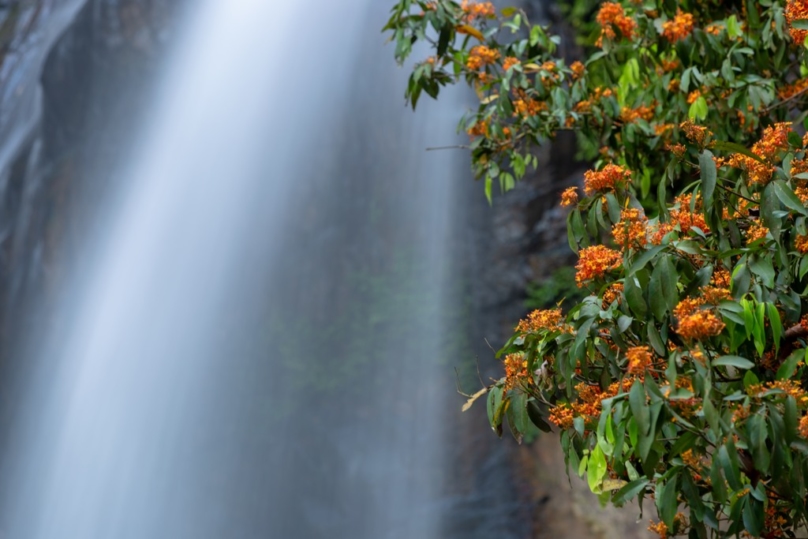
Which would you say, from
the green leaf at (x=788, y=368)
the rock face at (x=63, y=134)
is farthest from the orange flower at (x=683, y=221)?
the rock face at (x=63, y=134)

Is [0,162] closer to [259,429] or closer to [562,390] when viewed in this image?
[259,429]

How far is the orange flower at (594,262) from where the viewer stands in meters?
1.84

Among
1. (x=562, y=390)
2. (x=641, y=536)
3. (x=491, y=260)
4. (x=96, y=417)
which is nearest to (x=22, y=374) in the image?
(x=96, y=417)

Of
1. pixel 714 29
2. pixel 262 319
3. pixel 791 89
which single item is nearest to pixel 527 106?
pixel 714 29

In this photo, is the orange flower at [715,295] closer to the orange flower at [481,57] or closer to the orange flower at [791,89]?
the orange flower at [791,89]

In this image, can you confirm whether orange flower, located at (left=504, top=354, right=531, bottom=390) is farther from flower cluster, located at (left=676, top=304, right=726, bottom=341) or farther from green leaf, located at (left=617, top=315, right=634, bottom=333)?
flower cluster, located at (left=676, top=304, right=726, bottom=341)

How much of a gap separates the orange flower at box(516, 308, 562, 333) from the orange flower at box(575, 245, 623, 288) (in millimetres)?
109

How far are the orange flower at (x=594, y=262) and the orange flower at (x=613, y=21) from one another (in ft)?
5.00

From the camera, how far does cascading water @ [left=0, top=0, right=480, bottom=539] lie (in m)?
7.79

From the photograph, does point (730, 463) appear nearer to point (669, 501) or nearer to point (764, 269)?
point (669, 501)

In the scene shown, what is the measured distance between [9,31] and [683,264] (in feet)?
37.4

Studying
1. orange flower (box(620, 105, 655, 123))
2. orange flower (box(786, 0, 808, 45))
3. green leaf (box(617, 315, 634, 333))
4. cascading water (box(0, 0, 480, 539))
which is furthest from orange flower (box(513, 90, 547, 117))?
cascading water (box(0, 0, 480, 539))

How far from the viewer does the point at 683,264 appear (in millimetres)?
1676

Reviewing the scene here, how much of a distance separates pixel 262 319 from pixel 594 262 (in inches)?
275
